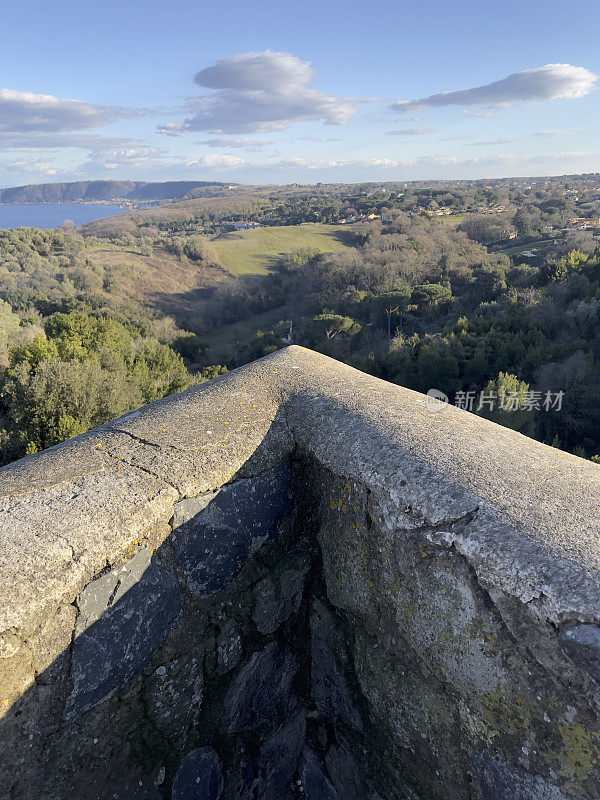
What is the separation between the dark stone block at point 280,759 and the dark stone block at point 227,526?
1.41m

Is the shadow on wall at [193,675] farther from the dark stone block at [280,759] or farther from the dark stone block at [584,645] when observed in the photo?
the dark stone block at [584,645]

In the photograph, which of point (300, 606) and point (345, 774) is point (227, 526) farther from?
point (345, 774)

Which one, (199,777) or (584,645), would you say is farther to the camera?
(199,777)

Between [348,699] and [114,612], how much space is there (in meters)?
1.75

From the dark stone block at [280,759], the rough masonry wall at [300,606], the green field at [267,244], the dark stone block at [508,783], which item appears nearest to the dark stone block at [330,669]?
the rough masonry wall at [300,606]

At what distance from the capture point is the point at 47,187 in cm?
16188

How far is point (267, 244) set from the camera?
5894 centimetres

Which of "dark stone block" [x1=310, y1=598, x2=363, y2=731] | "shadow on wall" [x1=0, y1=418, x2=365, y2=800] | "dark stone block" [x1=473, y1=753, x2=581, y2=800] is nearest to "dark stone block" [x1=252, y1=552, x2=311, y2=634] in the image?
"shadow on wall" [x1=0, y1=418, x2=365, y2=800]

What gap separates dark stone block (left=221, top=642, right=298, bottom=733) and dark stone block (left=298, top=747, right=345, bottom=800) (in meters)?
0.45

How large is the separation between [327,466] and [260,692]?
5.51 feet

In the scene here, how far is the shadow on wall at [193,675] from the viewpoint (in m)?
2.20

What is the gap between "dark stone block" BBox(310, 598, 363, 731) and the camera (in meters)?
3.02

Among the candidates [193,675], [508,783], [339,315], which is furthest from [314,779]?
[339,315]

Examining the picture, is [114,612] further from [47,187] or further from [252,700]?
[47,187]
